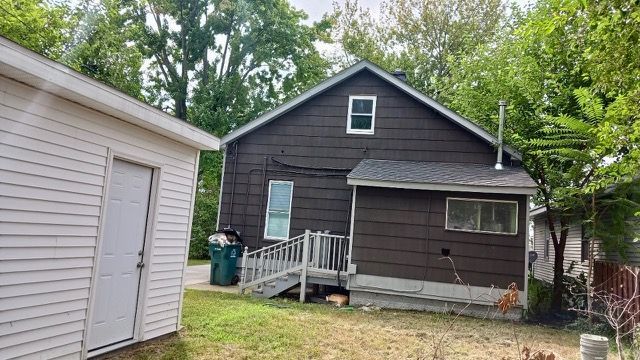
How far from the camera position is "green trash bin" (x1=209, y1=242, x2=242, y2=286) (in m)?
10.3

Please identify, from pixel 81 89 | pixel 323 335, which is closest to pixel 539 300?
pixel 323 335

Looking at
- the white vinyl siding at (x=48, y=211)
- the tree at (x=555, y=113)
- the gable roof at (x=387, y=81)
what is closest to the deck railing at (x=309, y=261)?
the gable roof at (x=387, y=81)

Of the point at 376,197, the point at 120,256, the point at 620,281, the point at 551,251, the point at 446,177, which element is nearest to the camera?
the point at 120,256

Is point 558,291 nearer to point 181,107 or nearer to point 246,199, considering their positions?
point 246,199

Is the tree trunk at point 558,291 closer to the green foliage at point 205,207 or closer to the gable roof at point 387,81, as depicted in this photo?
the gable roof at point 387,81

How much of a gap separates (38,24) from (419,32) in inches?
663

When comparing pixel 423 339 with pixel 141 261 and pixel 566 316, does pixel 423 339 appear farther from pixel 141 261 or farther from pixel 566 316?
pixel 566 316

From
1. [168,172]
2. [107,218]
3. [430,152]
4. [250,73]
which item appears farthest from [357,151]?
[250,73]

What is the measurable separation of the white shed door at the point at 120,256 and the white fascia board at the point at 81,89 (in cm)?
58

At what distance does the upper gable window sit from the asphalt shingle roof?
3.44 feet

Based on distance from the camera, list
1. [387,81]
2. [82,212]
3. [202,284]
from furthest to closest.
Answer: [387,81] < [202,284] < [82,212]

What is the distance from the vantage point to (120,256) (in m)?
4.79

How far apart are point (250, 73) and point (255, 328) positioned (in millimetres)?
19154

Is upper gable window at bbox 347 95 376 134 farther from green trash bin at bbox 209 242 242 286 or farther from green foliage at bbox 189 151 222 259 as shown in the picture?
green foliage at bbox 189 151 222 259
